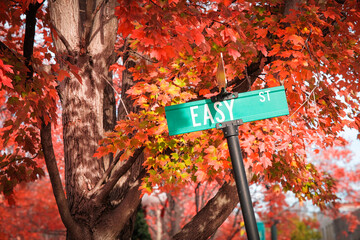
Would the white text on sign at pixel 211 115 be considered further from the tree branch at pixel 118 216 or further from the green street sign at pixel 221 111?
the tree branch at pixel 118 216

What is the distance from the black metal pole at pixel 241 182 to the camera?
6.88ft

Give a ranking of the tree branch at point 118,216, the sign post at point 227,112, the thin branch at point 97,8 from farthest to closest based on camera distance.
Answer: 1. the thin branch at point 97,8
2. the tree branch at point 118,216
3. the sign post at point 227,112

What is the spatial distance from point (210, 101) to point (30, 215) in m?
28.1

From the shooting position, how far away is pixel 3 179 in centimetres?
511

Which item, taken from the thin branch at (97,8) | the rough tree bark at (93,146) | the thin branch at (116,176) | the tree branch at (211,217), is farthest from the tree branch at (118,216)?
the thin branch at (97,8)

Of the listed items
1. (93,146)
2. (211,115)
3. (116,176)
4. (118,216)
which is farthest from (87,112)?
(211,115)

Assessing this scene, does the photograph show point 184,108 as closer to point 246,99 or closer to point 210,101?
point 210,101

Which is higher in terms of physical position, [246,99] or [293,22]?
[293,22]

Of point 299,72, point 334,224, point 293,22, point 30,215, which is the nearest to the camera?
point 299,72

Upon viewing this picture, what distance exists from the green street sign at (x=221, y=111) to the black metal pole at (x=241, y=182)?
7 cm

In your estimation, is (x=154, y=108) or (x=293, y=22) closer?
(x=293, y=22)

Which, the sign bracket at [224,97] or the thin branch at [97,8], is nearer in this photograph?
the sign bracket at [224,97]

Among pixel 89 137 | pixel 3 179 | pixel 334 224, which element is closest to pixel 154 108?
pixel 89 137

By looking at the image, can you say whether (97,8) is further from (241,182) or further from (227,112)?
(241,182)
